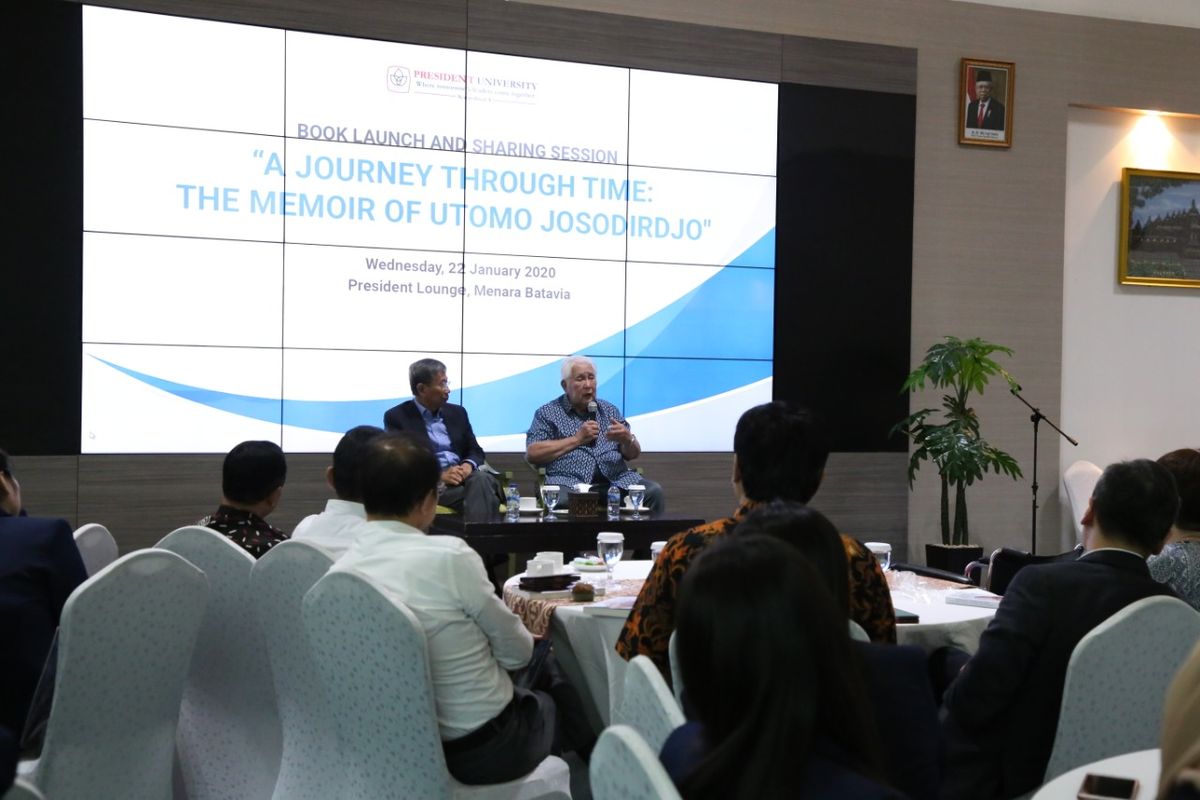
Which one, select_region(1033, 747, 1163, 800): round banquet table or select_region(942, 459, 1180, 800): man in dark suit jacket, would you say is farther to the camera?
select_region(942, 459, 1180, 800): man in dark suit jacket

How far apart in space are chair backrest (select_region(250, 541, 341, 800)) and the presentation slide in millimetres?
3915

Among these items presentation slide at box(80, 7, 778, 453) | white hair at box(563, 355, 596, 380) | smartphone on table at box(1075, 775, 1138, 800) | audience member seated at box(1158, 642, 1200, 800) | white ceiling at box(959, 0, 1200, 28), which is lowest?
smartphone on table at box(1075, 775, 1138, 800)

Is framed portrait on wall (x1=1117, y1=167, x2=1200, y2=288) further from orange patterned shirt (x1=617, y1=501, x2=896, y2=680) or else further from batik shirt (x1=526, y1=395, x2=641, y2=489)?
orange patterned shirt (x1=617, y1=501, x2=896, y2=680)

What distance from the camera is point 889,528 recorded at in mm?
7781

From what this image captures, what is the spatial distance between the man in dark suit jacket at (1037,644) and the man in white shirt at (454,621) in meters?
0.96

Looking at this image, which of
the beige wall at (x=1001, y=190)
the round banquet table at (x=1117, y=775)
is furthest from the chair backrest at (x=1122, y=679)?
the beige wall at (x=1001, y=190)

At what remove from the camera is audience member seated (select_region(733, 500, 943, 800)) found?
1905 mm

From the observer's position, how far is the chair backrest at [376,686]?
222 centimetres

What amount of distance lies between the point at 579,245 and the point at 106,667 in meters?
5.03

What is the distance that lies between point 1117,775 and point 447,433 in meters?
4.88

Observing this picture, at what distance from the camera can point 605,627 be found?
3.07 metres

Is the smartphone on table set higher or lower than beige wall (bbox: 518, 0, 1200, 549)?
lower

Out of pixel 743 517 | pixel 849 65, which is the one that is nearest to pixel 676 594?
pixel 743 517

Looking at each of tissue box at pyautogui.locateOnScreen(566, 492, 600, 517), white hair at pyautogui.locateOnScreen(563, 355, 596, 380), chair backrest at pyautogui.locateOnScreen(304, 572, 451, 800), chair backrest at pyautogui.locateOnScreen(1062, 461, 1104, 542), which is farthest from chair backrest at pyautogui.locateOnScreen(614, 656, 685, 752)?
chair backrest at pyautogui.locateOnScreen(1062, 461, 1104, 542)
